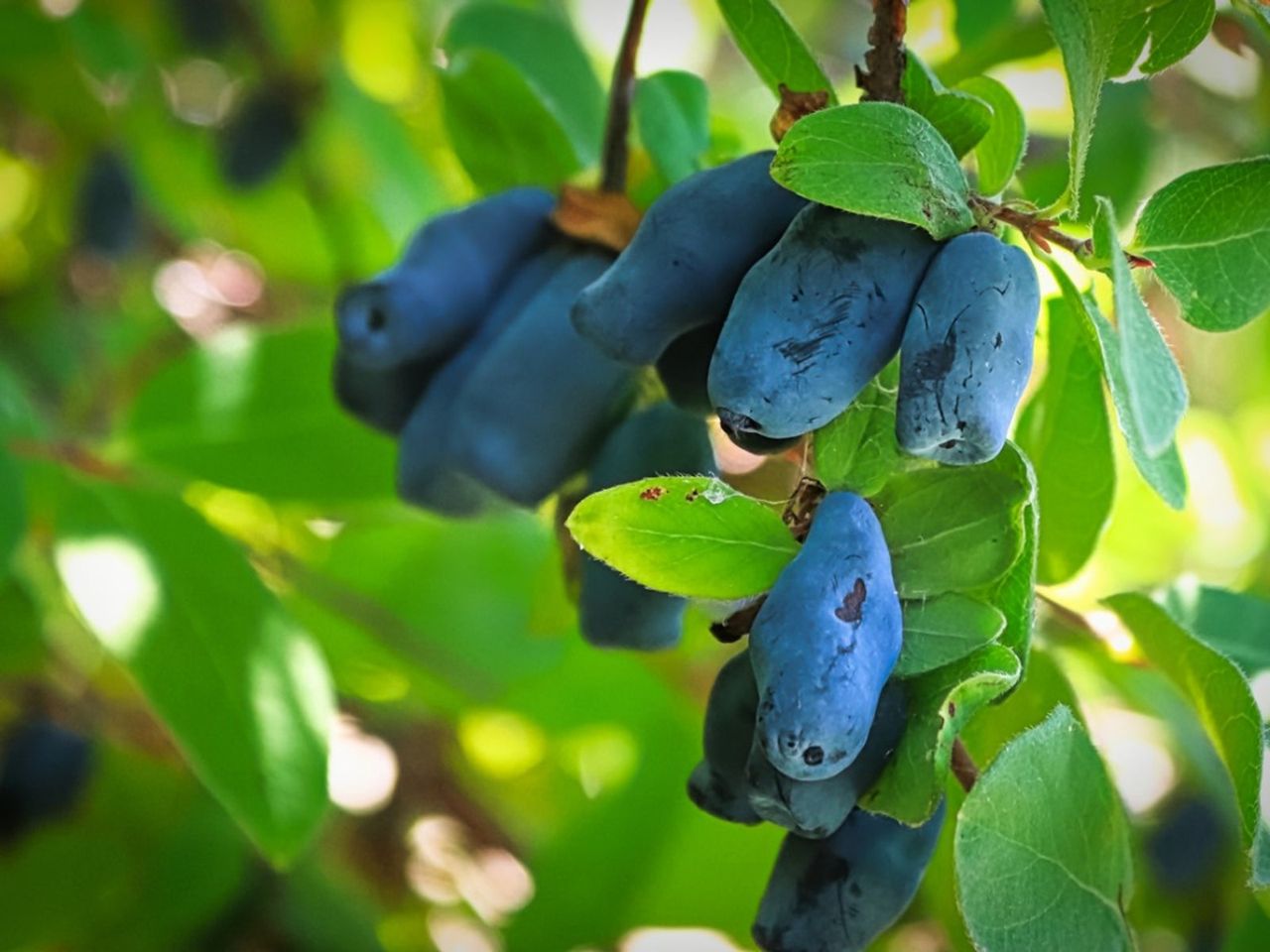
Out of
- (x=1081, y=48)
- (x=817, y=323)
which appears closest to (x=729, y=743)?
(x=817, y=323)

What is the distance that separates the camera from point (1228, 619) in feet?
2.18

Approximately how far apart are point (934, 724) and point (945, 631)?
0.10 feet

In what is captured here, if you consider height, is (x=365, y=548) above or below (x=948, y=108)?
below

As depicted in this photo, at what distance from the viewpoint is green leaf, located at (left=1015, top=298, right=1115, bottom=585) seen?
2.02 ft

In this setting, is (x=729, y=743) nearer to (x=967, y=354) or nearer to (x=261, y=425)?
(x=967, y=354)

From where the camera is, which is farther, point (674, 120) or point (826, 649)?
point (674, 120)

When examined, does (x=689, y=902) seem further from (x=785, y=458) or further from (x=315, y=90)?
(x=315, y=90)

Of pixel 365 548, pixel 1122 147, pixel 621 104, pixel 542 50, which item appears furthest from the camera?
pixel 365 548


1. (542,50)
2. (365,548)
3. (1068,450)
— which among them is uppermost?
(542,50)

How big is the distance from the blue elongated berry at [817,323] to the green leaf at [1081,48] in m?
0.06

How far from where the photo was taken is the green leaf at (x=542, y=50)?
866 mm

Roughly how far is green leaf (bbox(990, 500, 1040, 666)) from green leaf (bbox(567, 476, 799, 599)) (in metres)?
0.07

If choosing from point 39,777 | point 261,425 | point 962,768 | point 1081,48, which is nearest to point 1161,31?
point 1081,48

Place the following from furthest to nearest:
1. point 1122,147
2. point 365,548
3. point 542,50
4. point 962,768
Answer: point 365,548 < point 1122,147 < point 542,50 < point 962,768
